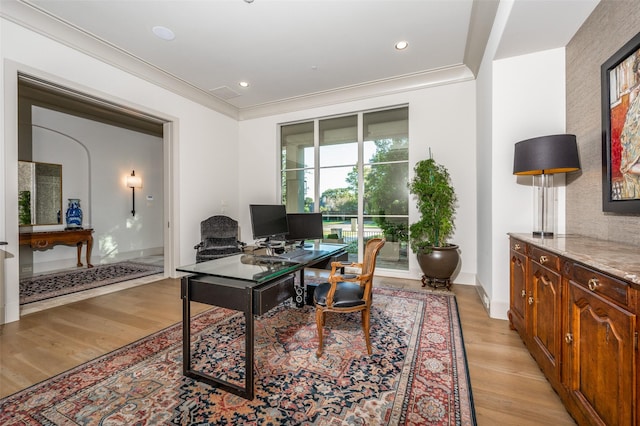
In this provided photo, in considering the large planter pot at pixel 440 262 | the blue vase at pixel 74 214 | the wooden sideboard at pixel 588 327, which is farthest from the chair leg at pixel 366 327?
the blue vase at pixel 74 214

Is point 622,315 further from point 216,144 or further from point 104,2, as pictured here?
point 216,144

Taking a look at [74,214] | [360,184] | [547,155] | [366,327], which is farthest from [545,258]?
[74,214]

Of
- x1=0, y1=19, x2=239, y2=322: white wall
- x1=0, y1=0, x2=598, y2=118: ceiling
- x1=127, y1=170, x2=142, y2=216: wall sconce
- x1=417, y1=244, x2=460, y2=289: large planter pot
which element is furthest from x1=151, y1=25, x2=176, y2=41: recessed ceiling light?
x1=417, y1=244, x2=460, y2=289: large planter pot

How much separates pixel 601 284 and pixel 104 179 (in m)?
7.50

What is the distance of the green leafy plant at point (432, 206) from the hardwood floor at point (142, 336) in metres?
0.79

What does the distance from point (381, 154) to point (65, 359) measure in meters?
4.54

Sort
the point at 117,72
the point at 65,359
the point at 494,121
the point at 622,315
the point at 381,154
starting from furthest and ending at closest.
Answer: the point at 381,154 < the point at 117,72 < the point at 494,121 < the point at 65,359 < the point at 622,315

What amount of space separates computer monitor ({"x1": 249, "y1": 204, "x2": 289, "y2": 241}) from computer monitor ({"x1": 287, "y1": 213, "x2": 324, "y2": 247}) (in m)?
0.08

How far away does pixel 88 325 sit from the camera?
8.93 feet

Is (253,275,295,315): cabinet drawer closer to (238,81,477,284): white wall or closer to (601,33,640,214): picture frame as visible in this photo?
(601,33,640,214): picture frame

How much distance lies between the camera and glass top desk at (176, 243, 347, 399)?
1676 millimetres

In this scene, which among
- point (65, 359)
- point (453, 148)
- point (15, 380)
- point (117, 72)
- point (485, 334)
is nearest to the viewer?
point (15, 380)

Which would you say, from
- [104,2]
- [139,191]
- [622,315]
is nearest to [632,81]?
[622,315]

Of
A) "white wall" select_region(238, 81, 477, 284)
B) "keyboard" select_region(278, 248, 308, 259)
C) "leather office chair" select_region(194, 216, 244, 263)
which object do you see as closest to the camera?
"keyboard" select_region(278, 248, 308, 259)
